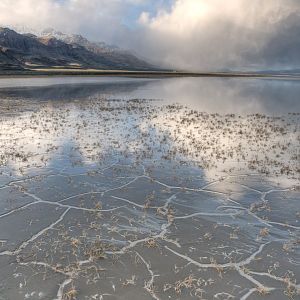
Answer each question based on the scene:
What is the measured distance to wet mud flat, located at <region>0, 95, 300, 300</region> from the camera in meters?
8.27

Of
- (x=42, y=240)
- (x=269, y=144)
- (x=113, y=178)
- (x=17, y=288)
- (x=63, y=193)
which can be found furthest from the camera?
(x=269, y=144)

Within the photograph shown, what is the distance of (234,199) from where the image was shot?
13.2 metres

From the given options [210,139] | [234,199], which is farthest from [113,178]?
[210,139]

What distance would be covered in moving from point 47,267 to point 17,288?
860 millimetres

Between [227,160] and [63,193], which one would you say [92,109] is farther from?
[63,193]

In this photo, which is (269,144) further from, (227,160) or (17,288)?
(17,288)

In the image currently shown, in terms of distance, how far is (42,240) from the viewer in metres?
9.95

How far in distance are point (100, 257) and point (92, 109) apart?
31.1m

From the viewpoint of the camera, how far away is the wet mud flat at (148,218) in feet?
27.1

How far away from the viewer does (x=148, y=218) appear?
37.6 feet

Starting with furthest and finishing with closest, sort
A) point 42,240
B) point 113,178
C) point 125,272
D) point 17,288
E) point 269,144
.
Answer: point 269,144
point 113,178
point 42,240
point 125,272
point 17,288

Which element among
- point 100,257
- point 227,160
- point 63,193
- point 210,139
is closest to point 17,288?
point 100,257

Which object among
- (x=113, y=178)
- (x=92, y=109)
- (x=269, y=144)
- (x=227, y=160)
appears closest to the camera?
(x=113, y=178)

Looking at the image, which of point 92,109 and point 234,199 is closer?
point 234,199
